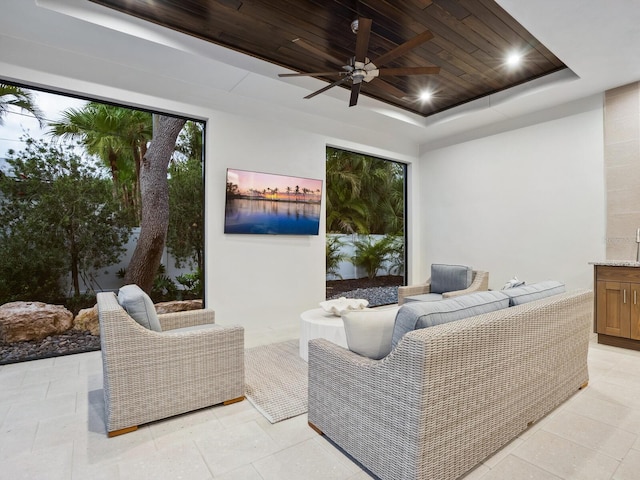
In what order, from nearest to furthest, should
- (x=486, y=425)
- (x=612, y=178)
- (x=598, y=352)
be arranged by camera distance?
(x=486, y=425) < (x=598, y=352) < (x=612, y=178)

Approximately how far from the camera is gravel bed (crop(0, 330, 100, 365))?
3.20 m

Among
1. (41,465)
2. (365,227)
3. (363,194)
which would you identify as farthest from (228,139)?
(41,465)

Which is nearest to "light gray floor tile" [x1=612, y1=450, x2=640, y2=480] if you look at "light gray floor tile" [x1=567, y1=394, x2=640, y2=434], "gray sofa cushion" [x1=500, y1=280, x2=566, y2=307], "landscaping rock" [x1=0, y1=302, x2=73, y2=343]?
"light gray floor tile" [x1=567, y1=394, x2=640, y2=434]

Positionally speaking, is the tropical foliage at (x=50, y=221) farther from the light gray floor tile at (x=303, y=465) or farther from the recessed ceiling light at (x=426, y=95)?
the recessed ceiling light at (x=426, y=95)

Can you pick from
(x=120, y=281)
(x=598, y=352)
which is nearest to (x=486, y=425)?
(x=598, y=352)

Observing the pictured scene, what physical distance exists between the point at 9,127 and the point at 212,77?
192 cm

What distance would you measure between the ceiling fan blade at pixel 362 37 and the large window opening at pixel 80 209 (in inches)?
90.7

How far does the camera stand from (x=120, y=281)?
3605mm

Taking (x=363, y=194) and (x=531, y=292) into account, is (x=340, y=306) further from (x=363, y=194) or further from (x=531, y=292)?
(x=363, y=194)

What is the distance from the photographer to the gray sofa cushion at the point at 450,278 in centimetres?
453

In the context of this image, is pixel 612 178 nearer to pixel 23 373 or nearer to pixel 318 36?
pixel 318 36

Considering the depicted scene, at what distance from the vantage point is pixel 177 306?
3.98 meters

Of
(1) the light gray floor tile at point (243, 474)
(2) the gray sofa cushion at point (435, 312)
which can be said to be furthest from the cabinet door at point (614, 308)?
(1) the light gray floor tile at point (243, 474)

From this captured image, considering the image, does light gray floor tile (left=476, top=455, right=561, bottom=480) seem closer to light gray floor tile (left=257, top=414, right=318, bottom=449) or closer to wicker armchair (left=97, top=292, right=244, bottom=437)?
light gray floor tile (left=257, top=414, right=318, bottom=449)
